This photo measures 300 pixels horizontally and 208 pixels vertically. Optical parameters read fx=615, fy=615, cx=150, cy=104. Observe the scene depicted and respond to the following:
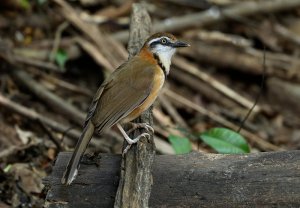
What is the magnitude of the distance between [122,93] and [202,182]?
3.45ft

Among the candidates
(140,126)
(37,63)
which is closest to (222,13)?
(37,63)

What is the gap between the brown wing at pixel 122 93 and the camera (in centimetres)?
440

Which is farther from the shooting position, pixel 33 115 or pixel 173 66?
pixel 173 66

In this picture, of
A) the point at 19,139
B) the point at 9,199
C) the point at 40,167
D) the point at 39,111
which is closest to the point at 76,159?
the point at 9,199

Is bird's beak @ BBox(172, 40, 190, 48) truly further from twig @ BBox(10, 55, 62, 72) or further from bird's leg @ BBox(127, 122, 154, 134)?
twig @ BBox(10, 55, 62, 72)

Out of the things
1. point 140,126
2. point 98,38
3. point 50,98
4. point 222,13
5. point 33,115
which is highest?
point 222,13

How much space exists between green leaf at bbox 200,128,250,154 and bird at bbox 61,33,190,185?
81cm

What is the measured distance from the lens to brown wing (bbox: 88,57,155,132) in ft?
14.4

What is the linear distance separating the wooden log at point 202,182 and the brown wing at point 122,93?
37 cm

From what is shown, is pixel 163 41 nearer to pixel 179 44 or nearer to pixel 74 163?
pixel 179 44

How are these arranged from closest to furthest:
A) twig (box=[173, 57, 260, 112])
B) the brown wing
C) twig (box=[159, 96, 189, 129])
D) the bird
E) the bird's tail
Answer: the bird's tail, the bird, the brown wing, twig (box=[159, 96, 189, 129]), twig (box=[173, 57, 260, 112])

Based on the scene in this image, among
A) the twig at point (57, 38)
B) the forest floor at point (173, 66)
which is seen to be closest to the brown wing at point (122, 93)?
the forest floor at point (173, 66)

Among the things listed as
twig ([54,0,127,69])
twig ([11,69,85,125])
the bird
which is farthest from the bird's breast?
twig ([54,0,127,69])

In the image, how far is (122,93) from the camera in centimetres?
460
